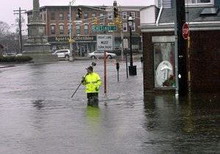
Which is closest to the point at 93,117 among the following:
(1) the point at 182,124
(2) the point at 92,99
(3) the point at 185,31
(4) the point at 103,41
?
(1) the point at 182,124

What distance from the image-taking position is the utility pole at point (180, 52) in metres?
20.1

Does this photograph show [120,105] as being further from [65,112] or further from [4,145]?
[4,145]

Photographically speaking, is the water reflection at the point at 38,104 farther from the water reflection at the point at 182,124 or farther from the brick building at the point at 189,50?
the brick building at the point at 189,50

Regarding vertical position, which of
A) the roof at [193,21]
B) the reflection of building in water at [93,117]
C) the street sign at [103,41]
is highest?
the roof at [193,21]

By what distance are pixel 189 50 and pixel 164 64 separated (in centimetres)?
119

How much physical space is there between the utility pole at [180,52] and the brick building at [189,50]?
748 millimetres

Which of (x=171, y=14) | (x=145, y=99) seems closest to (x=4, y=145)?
(x=145, y=99)

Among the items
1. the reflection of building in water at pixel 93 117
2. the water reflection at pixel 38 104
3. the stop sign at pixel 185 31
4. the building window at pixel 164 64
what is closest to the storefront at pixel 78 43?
the building window at pixel 164 64

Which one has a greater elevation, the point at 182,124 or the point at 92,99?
the point at 92,99

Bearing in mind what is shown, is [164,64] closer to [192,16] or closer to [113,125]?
[192,16]

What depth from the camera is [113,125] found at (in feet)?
44.4

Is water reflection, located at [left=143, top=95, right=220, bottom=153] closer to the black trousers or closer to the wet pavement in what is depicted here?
the wet pavement

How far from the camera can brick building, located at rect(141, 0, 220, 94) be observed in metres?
21.6

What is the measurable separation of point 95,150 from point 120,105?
8.30 metres
